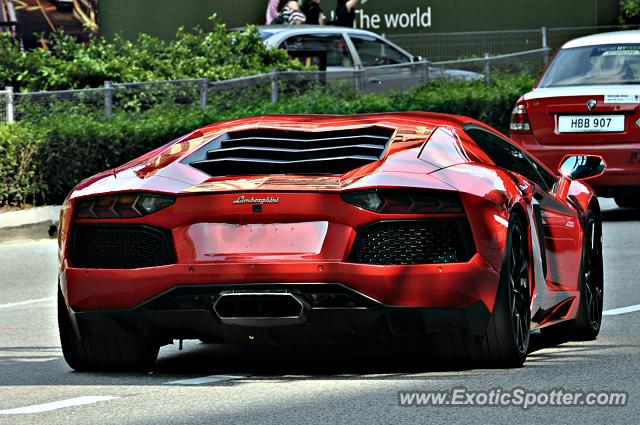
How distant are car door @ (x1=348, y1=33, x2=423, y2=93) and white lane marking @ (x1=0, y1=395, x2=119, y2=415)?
53.0 feet

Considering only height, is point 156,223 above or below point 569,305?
above

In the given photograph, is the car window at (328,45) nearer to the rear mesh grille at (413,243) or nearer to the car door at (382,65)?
the car door at (382,65)

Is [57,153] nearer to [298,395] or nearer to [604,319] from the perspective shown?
[604,319]

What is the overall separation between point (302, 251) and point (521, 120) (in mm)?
9133

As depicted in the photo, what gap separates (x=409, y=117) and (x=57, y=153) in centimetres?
964

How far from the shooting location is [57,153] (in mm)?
17781

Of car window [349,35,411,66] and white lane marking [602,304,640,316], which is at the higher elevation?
Result: car window [349,35,411,66]

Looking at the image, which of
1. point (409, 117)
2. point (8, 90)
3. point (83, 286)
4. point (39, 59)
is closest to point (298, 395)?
point (83, 286)

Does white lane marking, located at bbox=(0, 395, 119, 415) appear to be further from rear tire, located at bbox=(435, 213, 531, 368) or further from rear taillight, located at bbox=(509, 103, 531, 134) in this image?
rear taillight, located at bbox=(509, 103, 531, 134)

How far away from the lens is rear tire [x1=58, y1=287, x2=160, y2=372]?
26.2ft

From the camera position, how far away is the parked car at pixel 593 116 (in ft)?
51.8

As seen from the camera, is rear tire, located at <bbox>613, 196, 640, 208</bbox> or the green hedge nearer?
the green hedge

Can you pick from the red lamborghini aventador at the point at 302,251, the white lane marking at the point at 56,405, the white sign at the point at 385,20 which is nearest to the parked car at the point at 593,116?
the red lamborghini aventador at the point at 302,251

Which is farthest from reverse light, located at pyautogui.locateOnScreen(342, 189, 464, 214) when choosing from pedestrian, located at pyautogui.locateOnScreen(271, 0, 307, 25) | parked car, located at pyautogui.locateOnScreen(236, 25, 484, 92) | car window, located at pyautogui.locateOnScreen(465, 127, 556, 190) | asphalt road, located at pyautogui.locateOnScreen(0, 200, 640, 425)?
pedestrian, located at pyautogui.locateOnScreen(271, 0, 307, 25)
